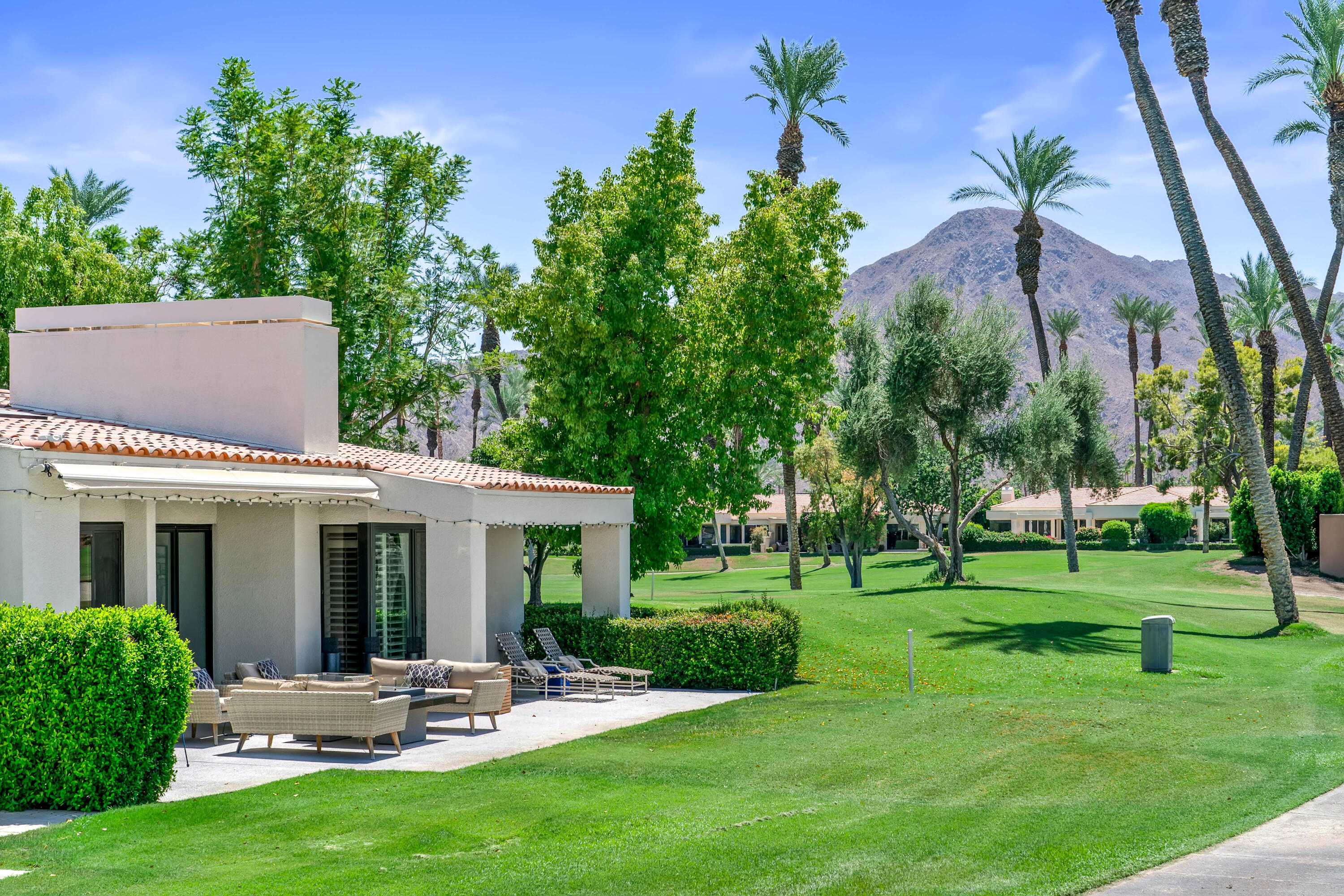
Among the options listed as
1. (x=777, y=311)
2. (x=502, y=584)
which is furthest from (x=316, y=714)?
(x=777, y=311)

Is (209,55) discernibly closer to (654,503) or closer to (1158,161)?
(654,503)

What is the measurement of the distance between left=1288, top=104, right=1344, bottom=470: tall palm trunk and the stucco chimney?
1120 inches

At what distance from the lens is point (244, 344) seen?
1861cm

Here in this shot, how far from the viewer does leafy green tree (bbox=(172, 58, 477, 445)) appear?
32.2 metres

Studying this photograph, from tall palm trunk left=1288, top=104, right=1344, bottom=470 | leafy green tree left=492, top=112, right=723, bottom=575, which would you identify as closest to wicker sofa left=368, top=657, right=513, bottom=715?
leafy green tree left=492, top=112, right=723, bottom=575

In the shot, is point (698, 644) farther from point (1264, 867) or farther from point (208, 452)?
point (1264, 867)

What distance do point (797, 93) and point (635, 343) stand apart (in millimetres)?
20990

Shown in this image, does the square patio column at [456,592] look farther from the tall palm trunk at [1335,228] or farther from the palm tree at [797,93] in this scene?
the tall palm trunk at [1335,228]

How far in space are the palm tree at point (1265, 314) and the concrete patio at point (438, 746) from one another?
4206 centimetres

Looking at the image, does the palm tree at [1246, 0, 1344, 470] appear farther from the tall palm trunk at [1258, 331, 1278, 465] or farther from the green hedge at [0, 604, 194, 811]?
the green hedge at [0, 604, 194, 811]

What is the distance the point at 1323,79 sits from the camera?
115 ft

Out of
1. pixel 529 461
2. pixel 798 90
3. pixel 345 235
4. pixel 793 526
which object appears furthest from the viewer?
pixel 793 526

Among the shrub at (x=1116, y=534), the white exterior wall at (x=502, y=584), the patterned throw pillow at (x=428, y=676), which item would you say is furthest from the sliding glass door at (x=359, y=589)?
the shrub at (x=1116, y=534)

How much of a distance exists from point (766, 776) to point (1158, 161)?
22596 mm
